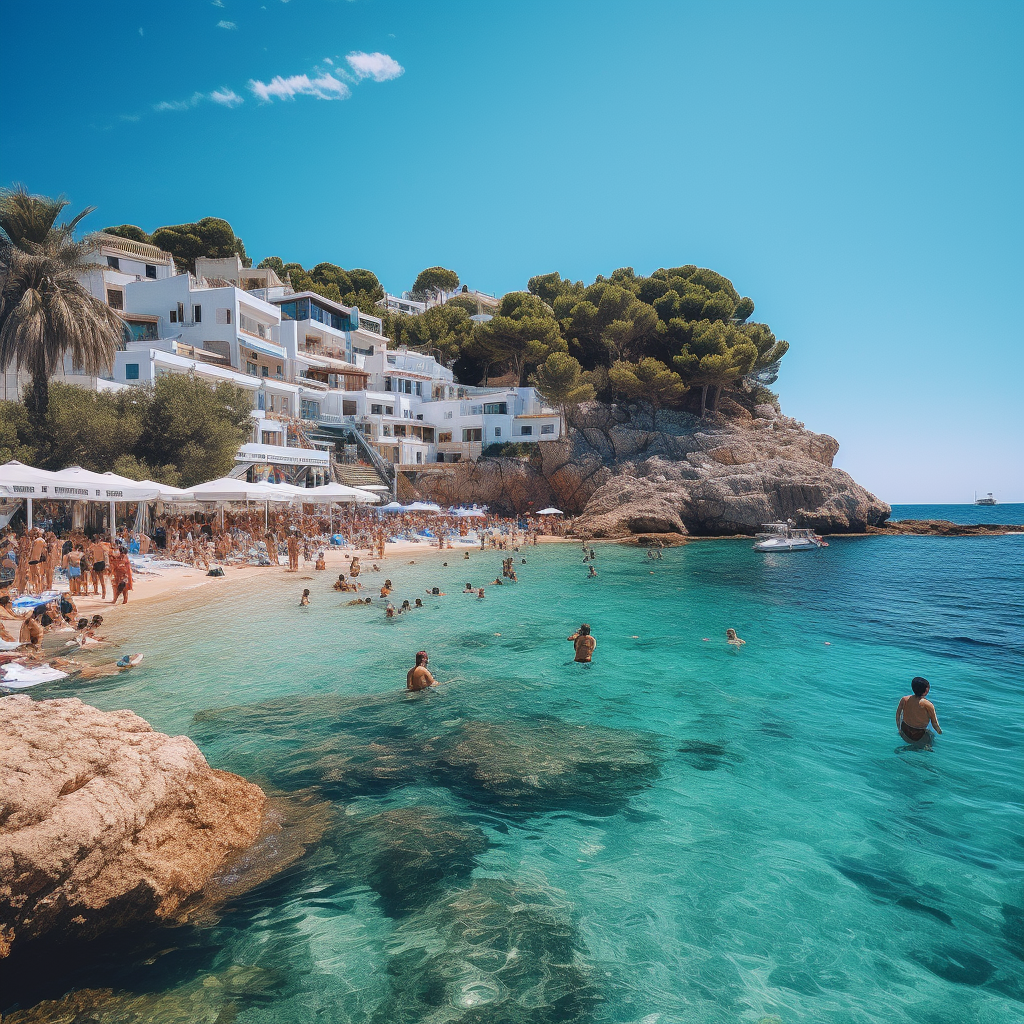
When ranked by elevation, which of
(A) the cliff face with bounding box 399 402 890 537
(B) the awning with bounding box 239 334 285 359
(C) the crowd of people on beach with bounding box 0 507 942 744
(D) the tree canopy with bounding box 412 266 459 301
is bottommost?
(C) the crowd of people on beach with bounding box 0 507 942 744

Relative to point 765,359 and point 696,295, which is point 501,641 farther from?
point 765,359

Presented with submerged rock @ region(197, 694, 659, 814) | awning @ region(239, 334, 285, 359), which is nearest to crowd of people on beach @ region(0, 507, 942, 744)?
submerged rock @ region(197, 694, 659, 814)

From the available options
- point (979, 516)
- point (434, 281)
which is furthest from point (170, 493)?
point (979, 516)

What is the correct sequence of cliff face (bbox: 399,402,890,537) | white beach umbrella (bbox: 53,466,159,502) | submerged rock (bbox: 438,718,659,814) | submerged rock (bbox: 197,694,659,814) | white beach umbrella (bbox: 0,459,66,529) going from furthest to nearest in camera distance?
1. cliff face (bbox: 399,402,890,537)
2. white beach umbrella (bbox: 53,466,159,502)
3. white beach umbrella (bbox: 0,459,66,529)
4. submerged rock (bbox: 197,694,659,814)
5. submerged rock (bbox: 438,718,659,814)

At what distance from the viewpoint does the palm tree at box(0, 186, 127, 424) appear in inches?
965

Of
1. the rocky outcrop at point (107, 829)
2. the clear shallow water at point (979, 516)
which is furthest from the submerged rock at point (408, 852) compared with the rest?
the clear shallow water at point (979, 516)

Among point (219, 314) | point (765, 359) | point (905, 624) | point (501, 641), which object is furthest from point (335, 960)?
point (765, 359)

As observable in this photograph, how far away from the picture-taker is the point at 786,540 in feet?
126

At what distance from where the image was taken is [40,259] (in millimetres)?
25031

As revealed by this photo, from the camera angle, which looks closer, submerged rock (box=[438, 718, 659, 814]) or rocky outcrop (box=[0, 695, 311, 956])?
rocky outcrop (box=[0, 695, 311, 956])

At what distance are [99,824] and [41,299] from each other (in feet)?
92.1

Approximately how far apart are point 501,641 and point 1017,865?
10.9 m

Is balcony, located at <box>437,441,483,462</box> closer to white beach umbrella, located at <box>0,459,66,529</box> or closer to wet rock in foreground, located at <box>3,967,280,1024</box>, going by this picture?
white beach umbrella, located at <box>0,459,66,529</box>

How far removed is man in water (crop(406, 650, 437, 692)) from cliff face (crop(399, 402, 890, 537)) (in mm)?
33994
